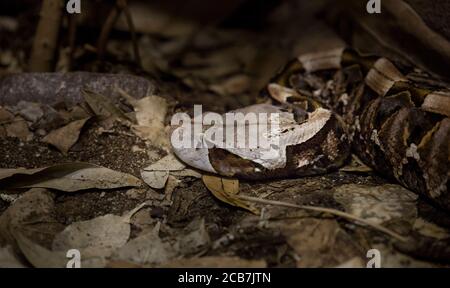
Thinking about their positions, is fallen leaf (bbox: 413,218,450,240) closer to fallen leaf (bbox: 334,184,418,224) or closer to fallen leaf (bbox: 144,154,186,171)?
fallen leaf (bbox: 334,184,418,224)

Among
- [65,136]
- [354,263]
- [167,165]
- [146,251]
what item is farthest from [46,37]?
[354,263]

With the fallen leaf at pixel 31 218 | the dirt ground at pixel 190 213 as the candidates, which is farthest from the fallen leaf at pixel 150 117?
the fallen leaf at pixel 31 218

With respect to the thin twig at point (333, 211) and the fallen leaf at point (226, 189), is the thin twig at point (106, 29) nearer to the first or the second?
the fallen leaf at point (226, 189)

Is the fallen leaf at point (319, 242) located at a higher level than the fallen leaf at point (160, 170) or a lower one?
lower

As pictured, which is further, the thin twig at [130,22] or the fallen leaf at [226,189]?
the thin twig at [130,22]

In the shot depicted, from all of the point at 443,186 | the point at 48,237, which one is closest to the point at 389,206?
the point at 443,186

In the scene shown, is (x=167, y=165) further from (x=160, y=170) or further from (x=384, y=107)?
(x=384, y=107)
